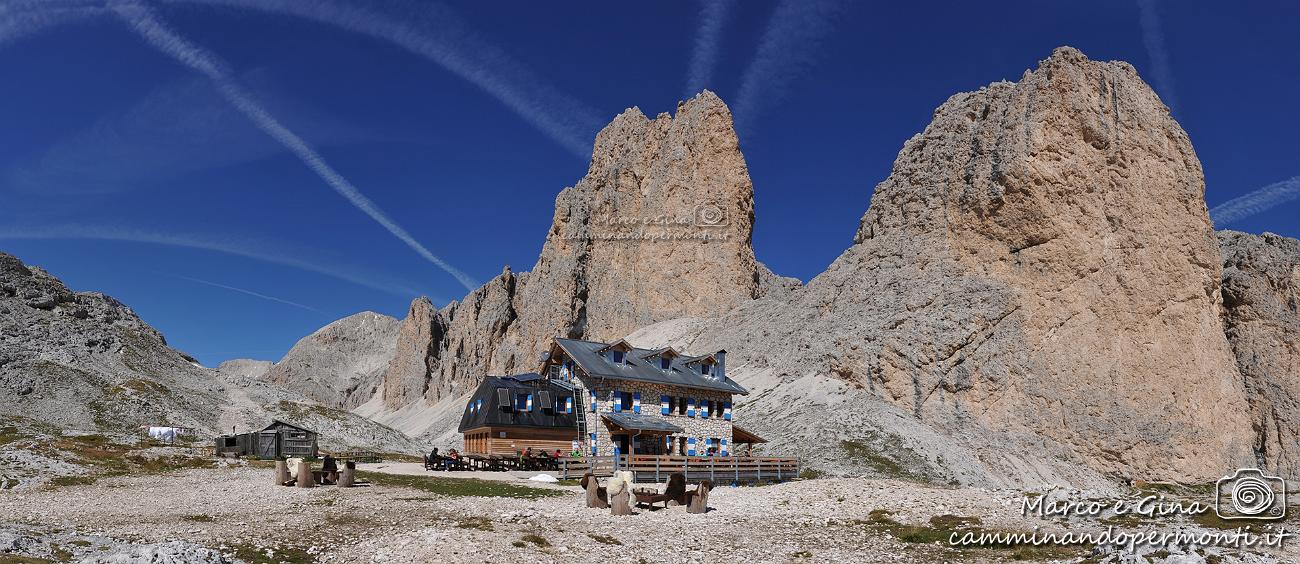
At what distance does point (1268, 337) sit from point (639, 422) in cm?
6176

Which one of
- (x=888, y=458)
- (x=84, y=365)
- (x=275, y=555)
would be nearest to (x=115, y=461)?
(x=275, y=555)

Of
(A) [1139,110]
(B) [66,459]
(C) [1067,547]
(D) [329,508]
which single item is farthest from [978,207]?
(B) [66,459]

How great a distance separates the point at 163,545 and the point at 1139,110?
269 ft

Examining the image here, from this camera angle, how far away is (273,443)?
50625 millimetres

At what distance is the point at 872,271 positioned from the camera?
75.2 metres

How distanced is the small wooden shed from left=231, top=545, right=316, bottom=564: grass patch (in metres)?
35.2

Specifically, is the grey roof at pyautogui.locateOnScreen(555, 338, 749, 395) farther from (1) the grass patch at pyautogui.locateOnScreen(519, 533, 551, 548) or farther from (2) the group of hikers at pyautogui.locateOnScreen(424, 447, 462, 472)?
(1) the grass patch at pyautogui.locateOnScreen(519, 533, 551, 548)

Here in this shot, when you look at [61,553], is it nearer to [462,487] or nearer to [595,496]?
[595,496]

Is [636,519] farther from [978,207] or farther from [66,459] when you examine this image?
[978,207]

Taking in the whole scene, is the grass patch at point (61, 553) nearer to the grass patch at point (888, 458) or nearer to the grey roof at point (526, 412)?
the grey roof at point (526, 412)

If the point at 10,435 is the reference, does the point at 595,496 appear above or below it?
below

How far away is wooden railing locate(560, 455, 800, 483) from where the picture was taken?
1486 inches

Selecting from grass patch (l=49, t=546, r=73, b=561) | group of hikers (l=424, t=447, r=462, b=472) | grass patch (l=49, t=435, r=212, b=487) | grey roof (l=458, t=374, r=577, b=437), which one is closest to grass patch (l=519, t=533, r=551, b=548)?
grass patch (l=49, t=546, r=73, b=561)

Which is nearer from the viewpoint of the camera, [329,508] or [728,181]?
[329,508]
